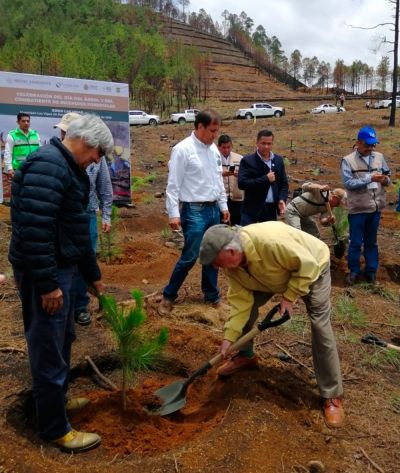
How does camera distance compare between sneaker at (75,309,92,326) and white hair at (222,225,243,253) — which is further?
sneaker at (75,309,92,326)

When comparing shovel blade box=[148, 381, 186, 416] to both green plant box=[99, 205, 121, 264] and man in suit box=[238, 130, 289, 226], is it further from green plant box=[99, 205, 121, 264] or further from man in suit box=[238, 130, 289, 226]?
green plant box=[99, 205, 121, 264]

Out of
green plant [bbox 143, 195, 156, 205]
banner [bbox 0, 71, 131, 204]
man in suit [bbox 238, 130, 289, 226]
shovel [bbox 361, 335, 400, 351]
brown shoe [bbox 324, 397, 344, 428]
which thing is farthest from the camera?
green plant [bbox 143, 195, 156, 205]

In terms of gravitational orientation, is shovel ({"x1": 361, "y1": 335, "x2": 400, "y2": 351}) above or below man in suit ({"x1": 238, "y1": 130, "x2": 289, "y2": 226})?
below

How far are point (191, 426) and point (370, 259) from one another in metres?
3.24

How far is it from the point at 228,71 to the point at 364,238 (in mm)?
65391

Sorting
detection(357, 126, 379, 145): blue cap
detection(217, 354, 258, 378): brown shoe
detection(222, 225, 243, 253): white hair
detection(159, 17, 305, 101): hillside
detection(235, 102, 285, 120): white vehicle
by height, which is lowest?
detection(217, 354, 258, 378): brown shoe

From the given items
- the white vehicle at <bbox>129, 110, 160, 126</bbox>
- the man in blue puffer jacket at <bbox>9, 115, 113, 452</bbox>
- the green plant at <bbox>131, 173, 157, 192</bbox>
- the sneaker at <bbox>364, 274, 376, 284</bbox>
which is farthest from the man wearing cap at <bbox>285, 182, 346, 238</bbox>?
the white vehicle at <bbox>129, 110, 160, 126</bbox>

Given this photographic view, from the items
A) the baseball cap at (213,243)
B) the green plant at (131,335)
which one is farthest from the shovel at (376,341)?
the baseball cap at (213,243)

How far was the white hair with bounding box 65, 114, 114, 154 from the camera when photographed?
2.23 m

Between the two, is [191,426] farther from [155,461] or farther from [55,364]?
[55,364]

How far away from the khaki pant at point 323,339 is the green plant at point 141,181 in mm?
9207

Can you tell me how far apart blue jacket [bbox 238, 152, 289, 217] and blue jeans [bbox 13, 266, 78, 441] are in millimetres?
2495

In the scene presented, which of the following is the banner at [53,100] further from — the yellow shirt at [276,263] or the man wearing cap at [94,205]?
the yellow shirt at [276,263]

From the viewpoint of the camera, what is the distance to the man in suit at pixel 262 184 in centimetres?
454
